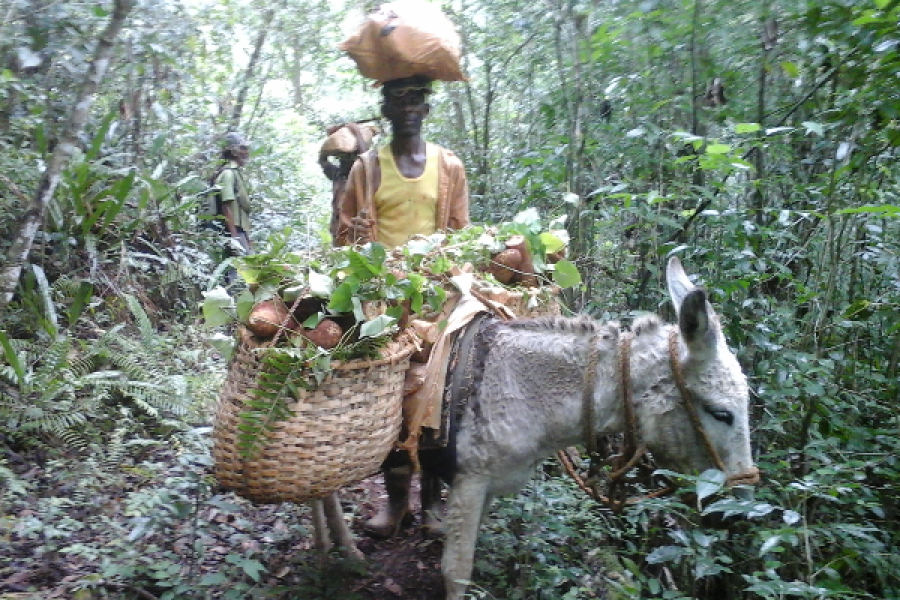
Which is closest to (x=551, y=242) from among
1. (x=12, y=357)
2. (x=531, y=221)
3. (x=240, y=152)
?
(x=531, y=221)

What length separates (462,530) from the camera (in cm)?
311

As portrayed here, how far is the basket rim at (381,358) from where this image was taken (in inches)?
106

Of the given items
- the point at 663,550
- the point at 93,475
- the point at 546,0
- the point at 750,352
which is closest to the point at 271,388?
the point at 663,550

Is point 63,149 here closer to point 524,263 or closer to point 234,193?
point 524,263

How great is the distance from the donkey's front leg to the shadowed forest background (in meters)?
0.22

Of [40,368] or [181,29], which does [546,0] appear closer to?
[181,29]

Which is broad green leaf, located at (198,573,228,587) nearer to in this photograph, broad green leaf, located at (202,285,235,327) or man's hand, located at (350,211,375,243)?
broad green leaf, located at (202,285,235,327)

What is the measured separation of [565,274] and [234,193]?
557cm

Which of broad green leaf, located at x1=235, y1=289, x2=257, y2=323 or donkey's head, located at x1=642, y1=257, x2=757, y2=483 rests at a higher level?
broad green leaf, located at x1=235, y1=289, x2=257, y2=323

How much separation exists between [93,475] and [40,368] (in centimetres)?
111

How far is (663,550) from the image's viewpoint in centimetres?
265

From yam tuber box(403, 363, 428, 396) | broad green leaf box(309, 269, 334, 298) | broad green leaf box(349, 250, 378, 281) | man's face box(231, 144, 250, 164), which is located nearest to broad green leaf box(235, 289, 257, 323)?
broad green leaf box(309, 269, 334, 298)

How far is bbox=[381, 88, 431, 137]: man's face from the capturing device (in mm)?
4086

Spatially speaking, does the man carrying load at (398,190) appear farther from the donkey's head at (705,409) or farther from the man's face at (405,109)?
the donkey's head at (705,409)
